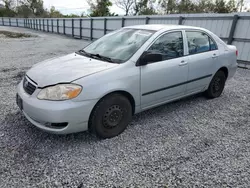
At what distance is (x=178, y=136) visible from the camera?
284 centimetres

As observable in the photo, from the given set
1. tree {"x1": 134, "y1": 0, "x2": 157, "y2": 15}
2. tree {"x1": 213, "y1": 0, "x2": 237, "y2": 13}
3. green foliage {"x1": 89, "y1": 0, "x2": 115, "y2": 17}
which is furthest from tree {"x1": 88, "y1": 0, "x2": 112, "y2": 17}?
tree {"x1": 213, "y1": 0, "x2": 237, "y2": 13}

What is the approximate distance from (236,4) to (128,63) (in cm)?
2635

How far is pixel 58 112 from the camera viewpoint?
221 centimetres

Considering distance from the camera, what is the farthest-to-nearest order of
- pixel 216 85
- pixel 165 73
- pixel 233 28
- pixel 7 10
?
1. pixel 7 10
2. pixel 233 28
3. pixel 216 85
4. pixel 165 73

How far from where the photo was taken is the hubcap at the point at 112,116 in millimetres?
2580

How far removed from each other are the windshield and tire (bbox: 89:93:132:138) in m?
0.63

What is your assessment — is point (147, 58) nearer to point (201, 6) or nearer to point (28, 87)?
point (28, 87)

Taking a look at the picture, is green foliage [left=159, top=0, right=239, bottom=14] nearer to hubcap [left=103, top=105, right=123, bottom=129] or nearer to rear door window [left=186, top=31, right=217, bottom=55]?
rear door window [left=186, top=31, right=217, bottom=55]

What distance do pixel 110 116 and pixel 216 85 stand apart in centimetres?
279

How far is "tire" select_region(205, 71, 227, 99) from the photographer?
4.08m

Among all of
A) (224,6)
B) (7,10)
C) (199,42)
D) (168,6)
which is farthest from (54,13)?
(199,42)

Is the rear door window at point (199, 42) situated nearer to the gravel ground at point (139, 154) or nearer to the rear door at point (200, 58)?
the rear door at point (200, 58)

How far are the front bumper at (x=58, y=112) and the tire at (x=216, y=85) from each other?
2.85m

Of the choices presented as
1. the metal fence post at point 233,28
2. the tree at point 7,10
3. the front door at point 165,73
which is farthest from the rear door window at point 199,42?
the tree at point 7,10
